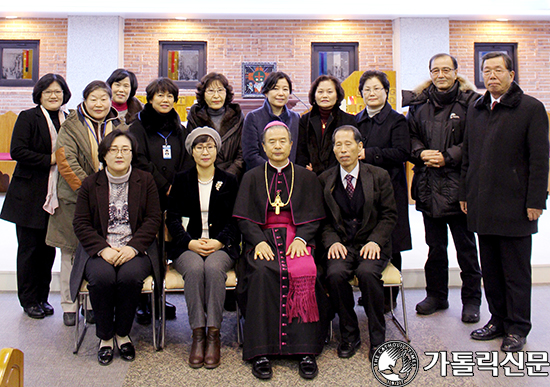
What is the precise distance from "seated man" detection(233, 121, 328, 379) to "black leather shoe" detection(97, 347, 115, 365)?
29.9 inches

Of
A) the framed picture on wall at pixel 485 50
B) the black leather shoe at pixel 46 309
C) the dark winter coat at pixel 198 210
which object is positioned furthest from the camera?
the framed picture on wall at pixel 485 50

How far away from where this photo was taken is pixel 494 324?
9.55 ft

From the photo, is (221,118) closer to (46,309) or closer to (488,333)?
(46,309)

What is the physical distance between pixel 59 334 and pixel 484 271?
8.96 ft

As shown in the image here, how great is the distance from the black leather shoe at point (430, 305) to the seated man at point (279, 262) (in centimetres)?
97

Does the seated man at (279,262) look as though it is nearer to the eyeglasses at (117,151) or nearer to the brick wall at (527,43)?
the eyeglasses at (117,151)

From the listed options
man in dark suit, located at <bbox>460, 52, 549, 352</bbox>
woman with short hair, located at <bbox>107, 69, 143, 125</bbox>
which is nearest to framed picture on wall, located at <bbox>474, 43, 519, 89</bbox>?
man in dark suit, located at <bbox>460, 52, 549, 352</bbox>

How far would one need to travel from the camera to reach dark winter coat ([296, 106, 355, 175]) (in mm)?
3299

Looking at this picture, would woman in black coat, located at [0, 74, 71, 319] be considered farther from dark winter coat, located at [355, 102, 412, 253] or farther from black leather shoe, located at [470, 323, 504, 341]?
black leather shoe, located at [470, 323, 504, 341]

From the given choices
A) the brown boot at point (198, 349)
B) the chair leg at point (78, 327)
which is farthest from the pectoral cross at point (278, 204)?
the chair leg at point (78, 327)

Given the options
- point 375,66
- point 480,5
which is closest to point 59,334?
point 375,66

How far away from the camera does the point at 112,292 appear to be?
2656 millimetres

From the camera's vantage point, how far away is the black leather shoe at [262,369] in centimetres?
243

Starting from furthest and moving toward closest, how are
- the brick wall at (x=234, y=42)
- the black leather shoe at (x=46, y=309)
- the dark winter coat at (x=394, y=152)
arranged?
the brick wall at (x=234, y=42), the black leather shoe at (x=46, y=309), the dark winter coat at (x=394, y=152)
